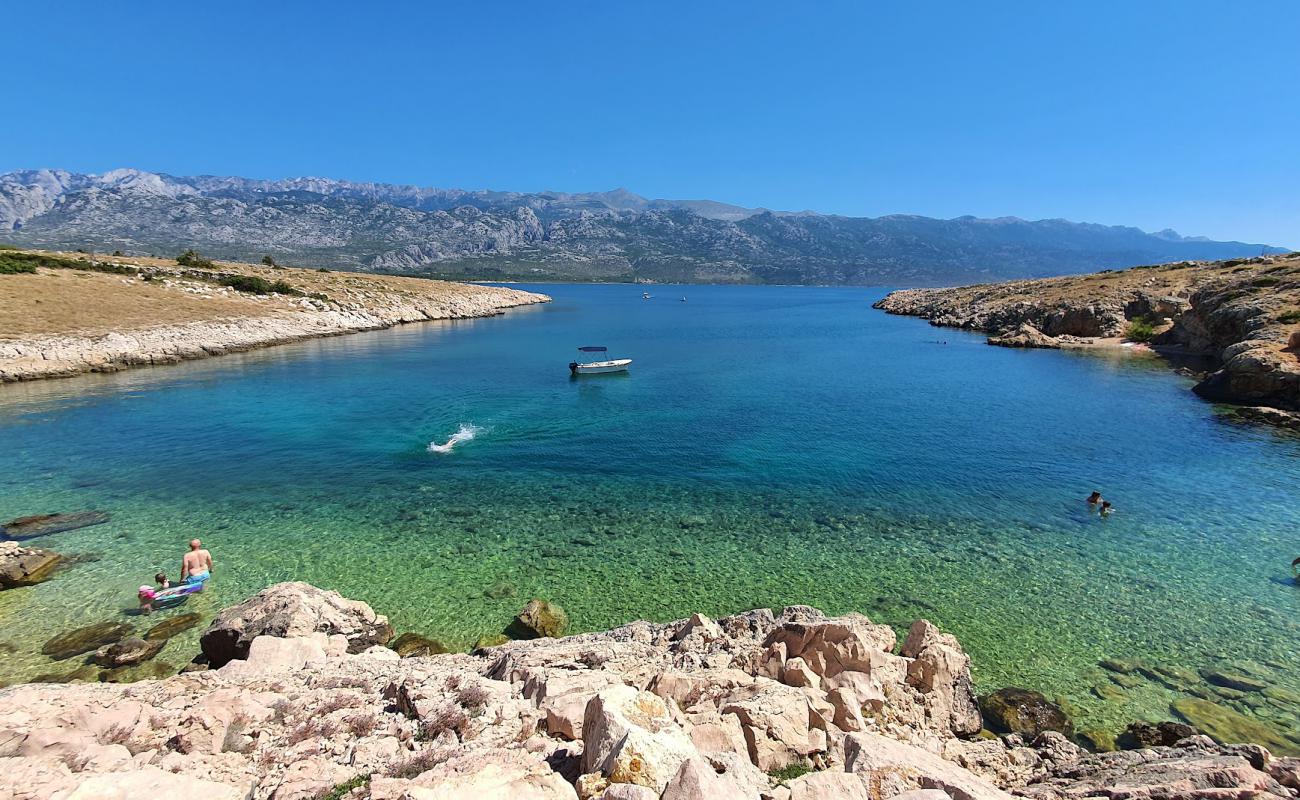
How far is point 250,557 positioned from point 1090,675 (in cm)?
2614

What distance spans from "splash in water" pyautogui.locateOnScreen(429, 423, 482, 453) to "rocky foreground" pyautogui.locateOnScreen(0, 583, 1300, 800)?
19676 millimetres

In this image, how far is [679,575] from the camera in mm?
18938

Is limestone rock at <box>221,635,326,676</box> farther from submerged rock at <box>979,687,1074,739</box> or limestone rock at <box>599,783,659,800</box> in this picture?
submerged rock at <box>979,687,1074,739</box>

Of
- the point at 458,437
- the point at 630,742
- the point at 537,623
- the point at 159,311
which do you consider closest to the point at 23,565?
the point at 537,623

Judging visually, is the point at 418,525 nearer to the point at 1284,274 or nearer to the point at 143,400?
the point at 143,400

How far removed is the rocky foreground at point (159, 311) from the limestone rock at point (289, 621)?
50.5 meters

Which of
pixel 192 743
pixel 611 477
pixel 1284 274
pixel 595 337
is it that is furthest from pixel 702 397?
pixel 1284 274

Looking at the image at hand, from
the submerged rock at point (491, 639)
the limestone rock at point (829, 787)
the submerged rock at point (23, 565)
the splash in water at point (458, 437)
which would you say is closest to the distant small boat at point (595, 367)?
the splash in water at point (458, 437)

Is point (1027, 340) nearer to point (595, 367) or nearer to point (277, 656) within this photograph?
point (595, 367)

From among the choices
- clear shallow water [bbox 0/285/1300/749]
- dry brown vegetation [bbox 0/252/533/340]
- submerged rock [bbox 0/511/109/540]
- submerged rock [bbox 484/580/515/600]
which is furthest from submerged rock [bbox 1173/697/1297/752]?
dry brown vegetation [bbox 0/252/533/340]

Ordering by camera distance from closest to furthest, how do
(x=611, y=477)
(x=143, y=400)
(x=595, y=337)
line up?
(x=611, y=477) → (x=143, y=400) → (x=595, y=337)

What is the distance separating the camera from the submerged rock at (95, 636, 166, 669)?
1410 cm

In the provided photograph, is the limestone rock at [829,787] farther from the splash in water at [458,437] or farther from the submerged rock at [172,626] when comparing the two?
the splash in water at [458,437]

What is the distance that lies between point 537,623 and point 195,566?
1145 centimetres
